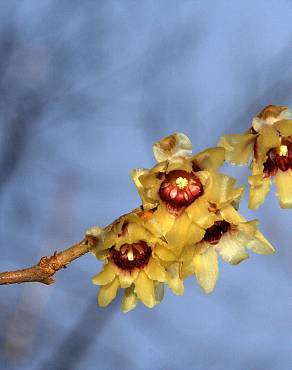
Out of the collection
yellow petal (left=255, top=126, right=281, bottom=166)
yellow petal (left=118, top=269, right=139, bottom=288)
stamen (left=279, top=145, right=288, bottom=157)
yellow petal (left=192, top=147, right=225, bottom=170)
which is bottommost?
yellow petal (left=118, top=269, right=139, bottom=288)

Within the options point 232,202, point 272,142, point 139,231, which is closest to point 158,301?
point 139,231

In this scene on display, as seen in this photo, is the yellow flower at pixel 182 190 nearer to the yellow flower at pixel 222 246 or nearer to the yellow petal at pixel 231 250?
the yellow flower at pixel 222 246

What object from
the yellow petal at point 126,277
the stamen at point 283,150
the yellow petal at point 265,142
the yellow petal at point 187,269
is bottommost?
the yellow petal at point 187,269

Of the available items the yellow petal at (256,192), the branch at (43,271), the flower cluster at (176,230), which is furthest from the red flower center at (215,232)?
the branch at (43,271)

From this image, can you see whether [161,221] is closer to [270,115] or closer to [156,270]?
[156,270]

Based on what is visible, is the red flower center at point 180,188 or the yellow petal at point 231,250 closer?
the red flower center at point 180,188

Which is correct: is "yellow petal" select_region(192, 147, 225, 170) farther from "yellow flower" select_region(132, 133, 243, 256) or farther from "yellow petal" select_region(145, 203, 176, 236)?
"yellow petal" select_region(145, 203, 176, 236)

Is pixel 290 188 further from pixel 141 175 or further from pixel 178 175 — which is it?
pixel 141 175

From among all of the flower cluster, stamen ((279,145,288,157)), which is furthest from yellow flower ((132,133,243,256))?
stamen ((279,145,288,157))
